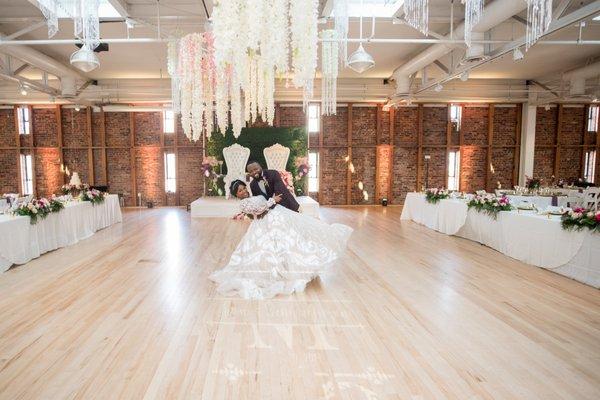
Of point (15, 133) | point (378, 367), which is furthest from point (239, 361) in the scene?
point (15, 133)

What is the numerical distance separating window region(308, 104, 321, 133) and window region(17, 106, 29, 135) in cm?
947

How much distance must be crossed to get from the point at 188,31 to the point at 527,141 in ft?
36.9

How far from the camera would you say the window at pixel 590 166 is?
42.7 ft

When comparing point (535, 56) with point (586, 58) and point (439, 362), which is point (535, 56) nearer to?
point (586, 58)

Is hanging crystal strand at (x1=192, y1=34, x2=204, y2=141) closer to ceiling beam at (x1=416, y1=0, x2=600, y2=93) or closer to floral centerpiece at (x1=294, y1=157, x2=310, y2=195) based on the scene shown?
ceiling beam at (x1=416, y1=0, x2=600, y2=93)

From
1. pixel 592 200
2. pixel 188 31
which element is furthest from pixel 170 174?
pixel 592 200

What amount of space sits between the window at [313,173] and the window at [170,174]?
4.64 metres

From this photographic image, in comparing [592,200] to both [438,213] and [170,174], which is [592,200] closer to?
[438,213]

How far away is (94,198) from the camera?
7.73 m

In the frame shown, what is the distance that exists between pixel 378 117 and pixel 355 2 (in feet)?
22.7

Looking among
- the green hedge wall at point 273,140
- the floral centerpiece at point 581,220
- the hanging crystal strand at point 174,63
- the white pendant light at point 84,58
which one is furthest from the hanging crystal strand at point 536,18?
the green hedge wall at point 273,140

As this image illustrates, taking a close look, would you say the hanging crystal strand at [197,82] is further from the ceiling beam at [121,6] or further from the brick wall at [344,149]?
the brick wall at [344,149]

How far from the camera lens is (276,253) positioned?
4.06m

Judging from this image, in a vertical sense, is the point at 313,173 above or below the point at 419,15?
below
